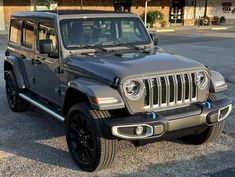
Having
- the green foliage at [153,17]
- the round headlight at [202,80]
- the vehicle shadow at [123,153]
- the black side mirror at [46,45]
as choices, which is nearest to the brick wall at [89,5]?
the green foliage at [153,17]

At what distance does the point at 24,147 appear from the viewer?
5.47 metres

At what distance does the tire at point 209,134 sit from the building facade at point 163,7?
24.1 m

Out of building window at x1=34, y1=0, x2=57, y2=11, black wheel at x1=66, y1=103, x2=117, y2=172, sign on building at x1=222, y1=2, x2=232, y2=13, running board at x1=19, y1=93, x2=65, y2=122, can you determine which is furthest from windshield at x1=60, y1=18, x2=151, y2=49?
sign on building at x1=222, y1=2, x2=232, y2=13

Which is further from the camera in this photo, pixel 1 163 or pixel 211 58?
pixel 211 58

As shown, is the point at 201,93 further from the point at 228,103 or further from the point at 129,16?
the point at 129,16

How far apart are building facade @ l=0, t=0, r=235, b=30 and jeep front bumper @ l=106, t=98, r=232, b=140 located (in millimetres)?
24831

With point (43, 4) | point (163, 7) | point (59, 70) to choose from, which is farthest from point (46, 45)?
point (163, 7)

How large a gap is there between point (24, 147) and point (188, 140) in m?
2.33

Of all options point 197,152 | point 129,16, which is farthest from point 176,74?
point 129,16

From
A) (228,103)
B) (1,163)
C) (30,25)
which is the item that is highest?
(30,25)

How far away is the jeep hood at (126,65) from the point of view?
176 inches

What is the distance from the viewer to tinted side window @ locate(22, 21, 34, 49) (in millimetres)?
6426

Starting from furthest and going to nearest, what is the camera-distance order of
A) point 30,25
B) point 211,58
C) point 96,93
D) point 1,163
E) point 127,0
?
1. point 127,0
2. point 211,58
3. point 30,25
4. point 1,163
5. point 96,93

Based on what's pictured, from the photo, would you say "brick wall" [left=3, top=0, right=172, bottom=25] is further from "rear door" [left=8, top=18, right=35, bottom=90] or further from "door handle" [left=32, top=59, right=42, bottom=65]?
"door handle" [left=32, top=59, right=42, bottom=65]
